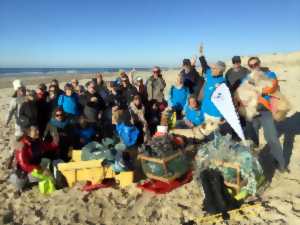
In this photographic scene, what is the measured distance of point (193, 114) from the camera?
26.9ft

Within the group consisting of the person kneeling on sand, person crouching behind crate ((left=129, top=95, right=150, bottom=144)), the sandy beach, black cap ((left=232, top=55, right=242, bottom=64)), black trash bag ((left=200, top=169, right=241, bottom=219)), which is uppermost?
black cap ((left=232, top=55, right=242, bottom=64))

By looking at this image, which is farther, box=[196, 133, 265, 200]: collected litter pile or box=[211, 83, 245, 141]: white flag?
box=[211, 83, 245, 141]: white flag

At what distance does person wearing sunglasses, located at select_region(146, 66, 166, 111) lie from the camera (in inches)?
389

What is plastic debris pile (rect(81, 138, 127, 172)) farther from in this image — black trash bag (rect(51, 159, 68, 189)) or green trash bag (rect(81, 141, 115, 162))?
black trash bag (rect(51, 159, 68, 189))

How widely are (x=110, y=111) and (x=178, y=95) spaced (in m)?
1.90

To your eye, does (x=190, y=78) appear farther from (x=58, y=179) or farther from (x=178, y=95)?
(x=58, y=179)

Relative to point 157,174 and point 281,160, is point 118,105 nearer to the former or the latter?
point 157,174

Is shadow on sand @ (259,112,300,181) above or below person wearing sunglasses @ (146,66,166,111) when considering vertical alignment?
below

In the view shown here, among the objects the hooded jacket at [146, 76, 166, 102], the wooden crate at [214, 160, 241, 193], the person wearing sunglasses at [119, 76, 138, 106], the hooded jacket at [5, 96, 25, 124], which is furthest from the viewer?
the hooded jacket at [146, 76, 166, 102]

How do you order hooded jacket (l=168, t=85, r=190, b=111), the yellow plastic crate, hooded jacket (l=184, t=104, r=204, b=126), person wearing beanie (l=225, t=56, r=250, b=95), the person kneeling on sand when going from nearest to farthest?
the yellow plastic crate
person wearing beanie (l=225, t=56, r=250, b=95)
hooded jacket (l=184, t=104, r=204, b=126)
the person kneeling on sand
hooded jacket (l=168, t=85, r=190, b=111)

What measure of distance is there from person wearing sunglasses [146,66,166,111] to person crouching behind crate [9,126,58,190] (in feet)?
12.2

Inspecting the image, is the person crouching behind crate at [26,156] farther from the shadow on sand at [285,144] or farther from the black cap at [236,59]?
the shadow on sand at [285,144]

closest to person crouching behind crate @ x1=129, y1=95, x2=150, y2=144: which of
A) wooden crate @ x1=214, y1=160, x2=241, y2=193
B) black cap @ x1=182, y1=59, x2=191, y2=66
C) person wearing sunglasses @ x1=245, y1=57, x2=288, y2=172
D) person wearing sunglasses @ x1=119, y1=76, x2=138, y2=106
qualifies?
person wearing sunglasses @ x1=119, y1=76, x2=138, y2=106

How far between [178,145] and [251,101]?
1726 mm
